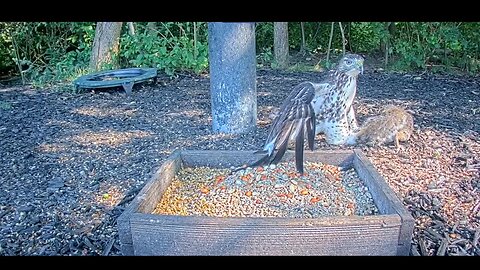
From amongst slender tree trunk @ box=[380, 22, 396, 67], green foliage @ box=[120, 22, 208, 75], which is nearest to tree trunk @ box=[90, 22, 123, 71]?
green foliage @ box=[120, 22, 208, 75]

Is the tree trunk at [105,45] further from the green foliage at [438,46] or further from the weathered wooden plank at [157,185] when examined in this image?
the weathered wooden plank at [157,185]

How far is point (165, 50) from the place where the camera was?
5523mm

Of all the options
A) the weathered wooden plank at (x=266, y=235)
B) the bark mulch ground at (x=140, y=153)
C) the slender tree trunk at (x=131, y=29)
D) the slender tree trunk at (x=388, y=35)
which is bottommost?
the bark mulch ground at (x=140, y=153)

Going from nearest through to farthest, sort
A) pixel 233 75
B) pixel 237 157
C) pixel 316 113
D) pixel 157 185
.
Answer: pixel 157 185, pixel 237 157, pixel 316 113, pixel 233 75

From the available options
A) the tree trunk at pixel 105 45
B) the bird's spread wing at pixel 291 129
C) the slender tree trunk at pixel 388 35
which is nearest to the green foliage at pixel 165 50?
the tree trunk at pixel 105 45

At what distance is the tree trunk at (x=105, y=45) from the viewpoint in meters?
5.76

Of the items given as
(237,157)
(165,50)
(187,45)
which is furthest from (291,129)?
(187,45)

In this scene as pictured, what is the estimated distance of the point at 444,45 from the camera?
18.9 feet

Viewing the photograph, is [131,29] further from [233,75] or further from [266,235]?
[266,235]

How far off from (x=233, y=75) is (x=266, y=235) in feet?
5.45

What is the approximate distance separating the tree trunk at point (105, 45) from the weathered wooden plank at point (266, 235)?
4.65 metres

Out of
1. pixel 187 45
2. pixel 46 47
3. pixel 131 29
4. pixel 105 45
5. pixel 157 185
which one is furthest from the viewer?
pixel 46 47

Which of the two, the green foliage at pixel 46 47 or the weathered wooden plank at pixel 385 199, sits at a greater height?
the green foliage at pixel 46 47
